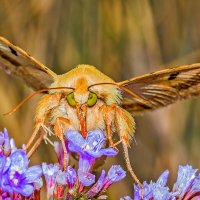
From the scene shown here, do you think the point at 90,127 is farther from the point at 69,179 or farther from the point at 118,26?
the point at 118,26

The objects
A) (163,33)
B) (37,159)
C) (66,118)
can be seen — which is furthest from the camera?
(163,33)

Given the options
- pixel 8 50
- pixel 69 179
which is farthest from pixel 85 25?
pixel 69 179

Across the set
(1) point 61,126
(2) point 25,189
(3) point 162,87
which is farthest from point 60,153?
(3) point 162,87

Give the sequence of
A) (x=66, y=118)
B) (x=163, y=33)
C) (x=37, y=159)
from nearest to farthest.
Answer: (x=66, y=118) → (x=37, y=159) → (x=163, y=33)

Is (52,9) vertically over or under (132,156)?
over

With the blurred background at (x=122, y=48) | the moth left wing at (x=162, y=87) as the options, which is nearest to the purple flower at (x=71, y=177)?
the moth left wing at (x=162, y=87)

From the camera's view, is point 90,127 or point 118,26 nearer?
point 90,127

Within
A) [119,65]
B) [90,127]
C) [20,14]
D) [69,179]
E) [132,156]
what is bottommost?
[69,179]
